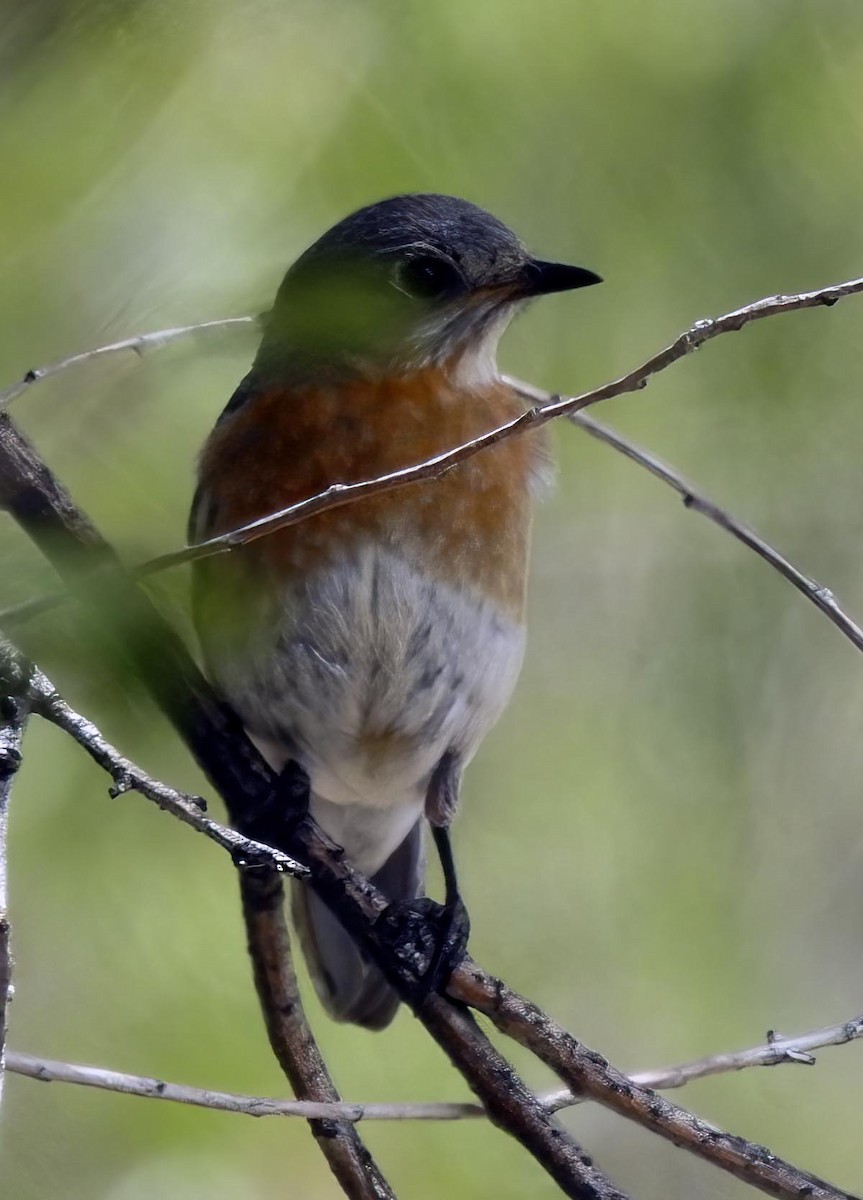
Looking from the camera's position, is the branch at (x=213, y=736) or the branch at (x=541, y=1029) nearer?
the branch at (x=213, y=736)

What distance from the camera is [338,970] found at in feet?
→ 5.81

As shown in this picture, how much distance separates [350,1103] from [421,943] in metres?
0.26

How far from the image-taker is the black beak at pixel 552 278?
113cm

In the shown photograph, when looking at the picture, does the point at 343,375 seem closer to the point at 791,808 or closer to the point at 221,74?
the point at 221,74

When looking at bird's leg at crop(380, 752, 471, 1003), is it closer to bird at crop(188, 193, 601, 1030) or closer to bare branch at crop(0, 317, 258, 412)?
bird at crop(188, 193, 601, 1030)

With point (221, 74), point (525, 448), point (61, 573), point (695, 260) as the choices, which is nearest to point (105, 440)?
point (61, 573)

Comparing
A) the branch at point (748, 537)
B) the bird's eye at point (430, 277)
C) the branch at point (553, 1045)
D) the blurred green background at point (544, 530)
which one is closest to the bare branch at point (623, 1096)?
the branch at point (553, 1045)

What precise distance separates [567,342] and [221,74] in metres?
0.60

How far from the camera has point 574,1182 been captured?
1.11m

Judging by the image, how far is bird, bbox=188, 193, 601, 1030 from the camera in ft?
4.78

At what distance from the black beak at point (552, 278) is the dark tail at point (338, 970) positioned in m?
0.77

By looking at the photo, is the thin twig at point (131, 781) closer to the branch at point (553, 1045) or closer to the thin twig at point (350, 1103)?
the thin twig at point (350, 1103)

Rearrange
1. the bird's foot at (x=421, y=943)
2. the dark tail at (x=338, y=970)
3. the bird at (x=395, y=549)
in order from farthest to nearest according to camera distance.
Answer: the dark tail at (x=338, y=970), the bird at (x=395, y=549), the bird's foot at (x=421, y=943)

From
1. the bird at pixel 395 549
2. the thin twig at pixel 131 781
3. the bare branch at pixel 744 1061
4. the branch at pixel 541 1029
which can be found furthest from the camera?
the bird at pixel 395 549
